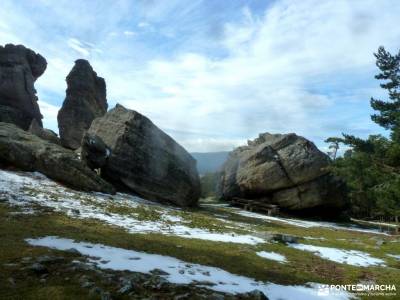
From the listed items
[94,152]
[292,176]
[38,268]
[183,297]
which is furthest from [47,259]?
[292,176]

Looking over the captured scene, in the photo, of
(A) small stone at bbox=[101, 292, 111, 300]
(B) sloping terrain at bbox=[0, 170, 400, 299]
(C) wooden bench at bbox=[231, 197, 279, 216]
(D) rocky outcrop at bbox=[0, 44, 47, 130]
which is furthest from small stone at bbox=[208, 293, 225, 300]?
(D) rocky outcrop at bbox=[0, 44, 47, 130]

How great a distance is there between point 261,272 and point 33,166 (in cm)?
2404

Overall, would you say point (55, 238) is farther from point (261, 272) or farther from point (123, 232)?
point (261, 272)

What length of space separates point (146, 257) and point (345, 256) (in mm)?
12575

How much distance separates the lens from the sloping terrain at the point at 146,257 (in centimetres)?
1070

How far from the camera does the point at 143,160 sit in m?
38.2

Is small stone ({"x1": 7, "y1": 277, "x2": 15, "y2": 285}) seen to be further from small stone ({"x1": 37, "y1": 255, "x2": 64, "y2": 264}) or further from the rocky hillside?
small stone ({"x1": 37, "y1": 255, "x2": 64, "y2": 264})

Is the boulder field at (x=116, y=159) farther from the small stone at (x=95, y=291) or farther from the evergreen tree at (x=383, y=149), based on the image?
the small stone at (x=95, y=291)

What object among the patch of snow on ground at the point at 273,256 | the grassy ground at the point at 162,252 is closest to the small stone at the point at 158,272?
the grassy ground at the point at 162,252

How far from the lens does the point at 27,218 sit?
18406 mm

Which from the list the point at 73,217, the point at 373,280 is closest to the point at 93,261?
the point at 73,217

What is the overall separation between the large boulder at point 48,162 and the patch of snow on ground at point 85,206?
2079 mm

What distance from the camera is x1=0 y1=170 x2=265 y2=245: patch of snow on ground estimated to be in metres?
21.7

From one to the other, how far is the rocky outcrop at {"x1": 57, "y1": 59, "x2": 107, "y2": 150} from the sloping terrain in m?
37.4
